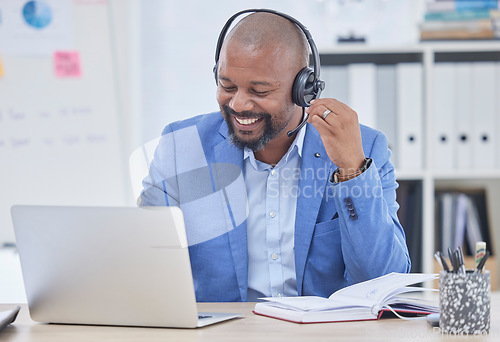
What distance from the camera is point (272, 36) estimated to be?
1.37 metres

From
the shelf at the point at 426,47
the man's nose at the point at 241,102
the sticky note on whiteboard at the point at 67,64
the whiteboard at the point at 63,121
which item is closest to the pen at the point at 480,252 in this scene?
the man's nose at the point at 241,102

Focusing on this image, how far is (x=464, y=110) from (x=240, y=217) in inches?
43.0

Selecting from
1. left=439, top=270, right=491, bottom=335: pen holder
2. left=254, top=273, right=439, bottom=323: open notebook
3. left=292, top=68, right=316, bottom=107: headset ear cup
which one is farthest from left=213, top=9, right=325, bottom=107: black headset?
left=439, top=270, right=491, bottom=335: pen holder

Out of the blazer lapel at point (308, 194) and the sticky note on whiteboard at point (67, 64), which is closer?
the blazer lapel at point (308, 194)

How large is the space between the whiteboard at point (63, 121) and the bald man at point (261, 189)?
0.93 meters

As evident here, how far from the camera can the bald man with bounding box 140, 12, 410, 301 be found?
134 cm

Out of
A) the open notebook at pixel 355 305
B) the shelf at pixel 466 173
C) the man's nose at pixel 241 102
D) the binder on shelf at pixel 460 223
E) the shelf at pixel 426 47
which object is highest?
the shelf at pixel 426 47

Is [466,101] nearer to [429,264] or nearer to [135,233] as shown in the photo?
[429,264]

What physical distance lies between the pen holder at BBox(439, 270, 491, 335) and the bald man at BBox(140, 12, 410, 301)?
1.21 feet

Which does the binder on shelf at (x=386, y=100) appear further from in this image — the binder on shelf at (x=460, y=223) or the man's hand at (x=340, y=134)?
the man's hand at (x=340, y=134)

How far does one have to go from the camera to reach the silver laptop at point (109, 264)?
0.90 meters

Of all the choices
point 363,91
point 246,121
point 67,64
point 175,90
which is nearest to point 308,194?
point 246,121

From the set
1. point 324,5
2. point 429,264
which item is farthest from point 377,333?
point 324,5

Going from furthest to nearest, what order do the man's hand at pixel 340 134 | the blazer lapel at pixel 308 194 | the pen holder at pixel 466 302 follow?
the blazer lapel at pixel 308 194 < the man's hand at pixel 340 134 < the pen holder at pixel 466 302
